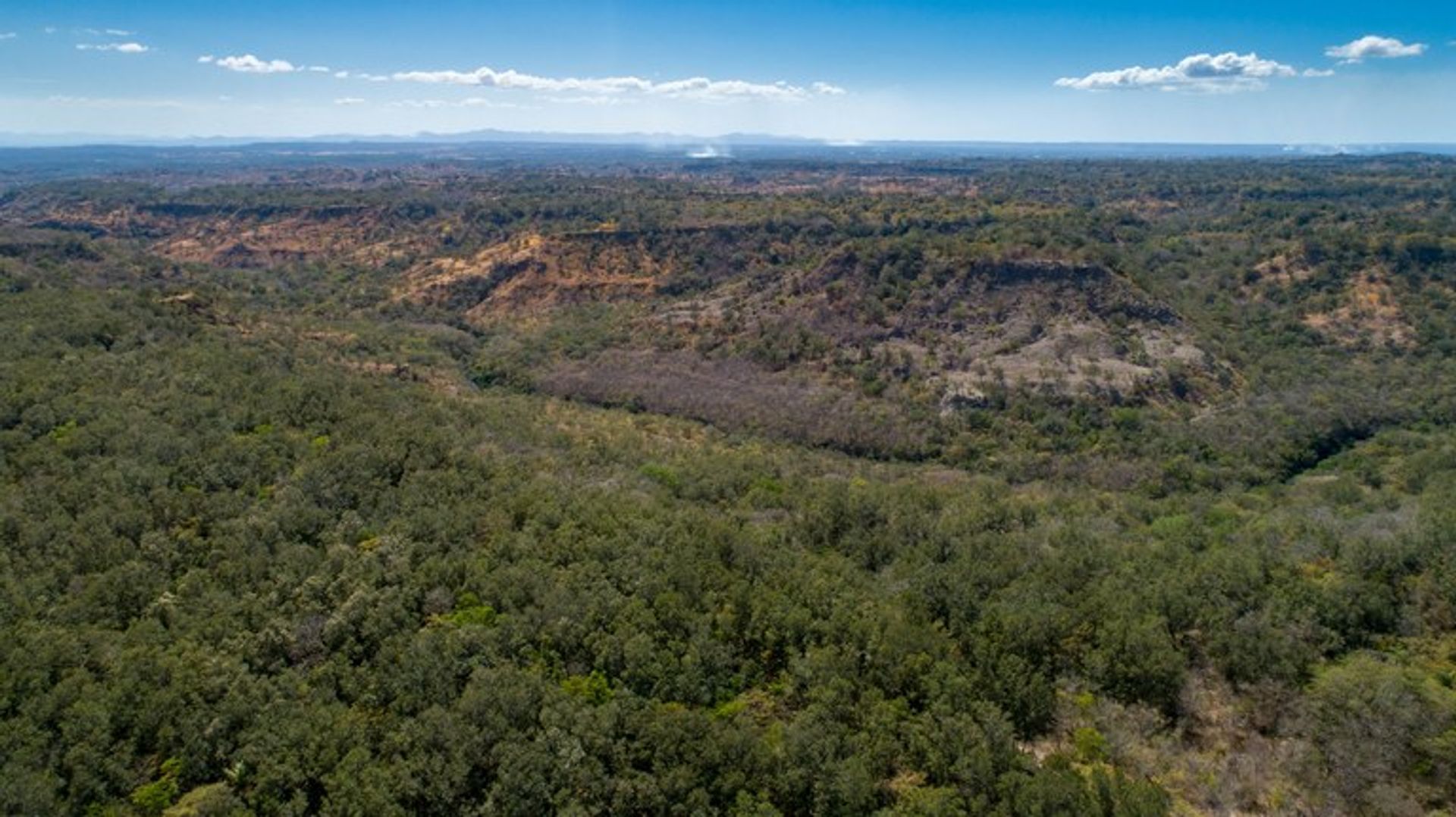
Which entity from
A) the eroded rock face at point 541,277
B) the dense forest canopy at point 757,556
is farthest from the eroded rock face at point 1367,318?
the eroded rock face at point 541,277

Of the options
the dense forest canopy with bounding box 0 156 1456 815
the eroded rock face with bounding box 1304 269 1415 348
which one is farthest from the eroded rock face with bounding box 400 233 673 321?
the eroded rock face with bounding box 1304 269 1415 348

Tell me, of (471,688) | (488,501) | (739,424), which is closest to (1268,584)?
(471,688)

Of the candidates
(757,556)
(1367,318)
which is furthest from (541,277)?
(1367,318)

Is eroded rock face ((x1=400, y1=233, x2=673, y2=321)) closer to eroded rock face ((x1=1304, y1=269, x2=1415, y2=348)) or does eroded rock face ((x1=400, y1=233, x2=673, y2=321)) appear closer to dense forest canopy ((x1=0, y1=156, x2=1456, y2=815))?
dense forest canopy ((x1=0, y1=156, x2=1456, y2=815))

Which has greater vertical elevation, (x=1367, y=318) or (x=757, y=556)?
(x=1367, y=318)

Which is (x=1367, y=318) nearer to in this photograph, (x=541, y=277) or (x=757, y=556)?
(x=757, y=556)

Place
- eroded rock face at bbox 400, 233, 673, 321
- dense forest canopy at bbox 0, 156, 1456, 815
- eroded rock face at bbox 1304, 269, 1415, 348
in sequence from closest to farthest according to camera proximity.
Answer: dense forest canopy at bbox 0, 156, 1456, 815 < eroded rock face at bbox 1304, 269, 1415, 348 < eroded rock face at bbox 400, 233, 673, 321

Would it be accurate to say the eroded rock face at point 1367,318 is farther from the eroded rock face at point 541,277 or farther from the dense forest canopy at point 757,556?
the eroded rock face at point 541,277

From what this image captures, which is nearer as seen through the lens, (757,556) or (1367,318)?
(757,556)

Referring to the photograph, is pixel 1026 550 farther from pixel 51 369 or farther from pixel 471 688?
pixel 51 369
